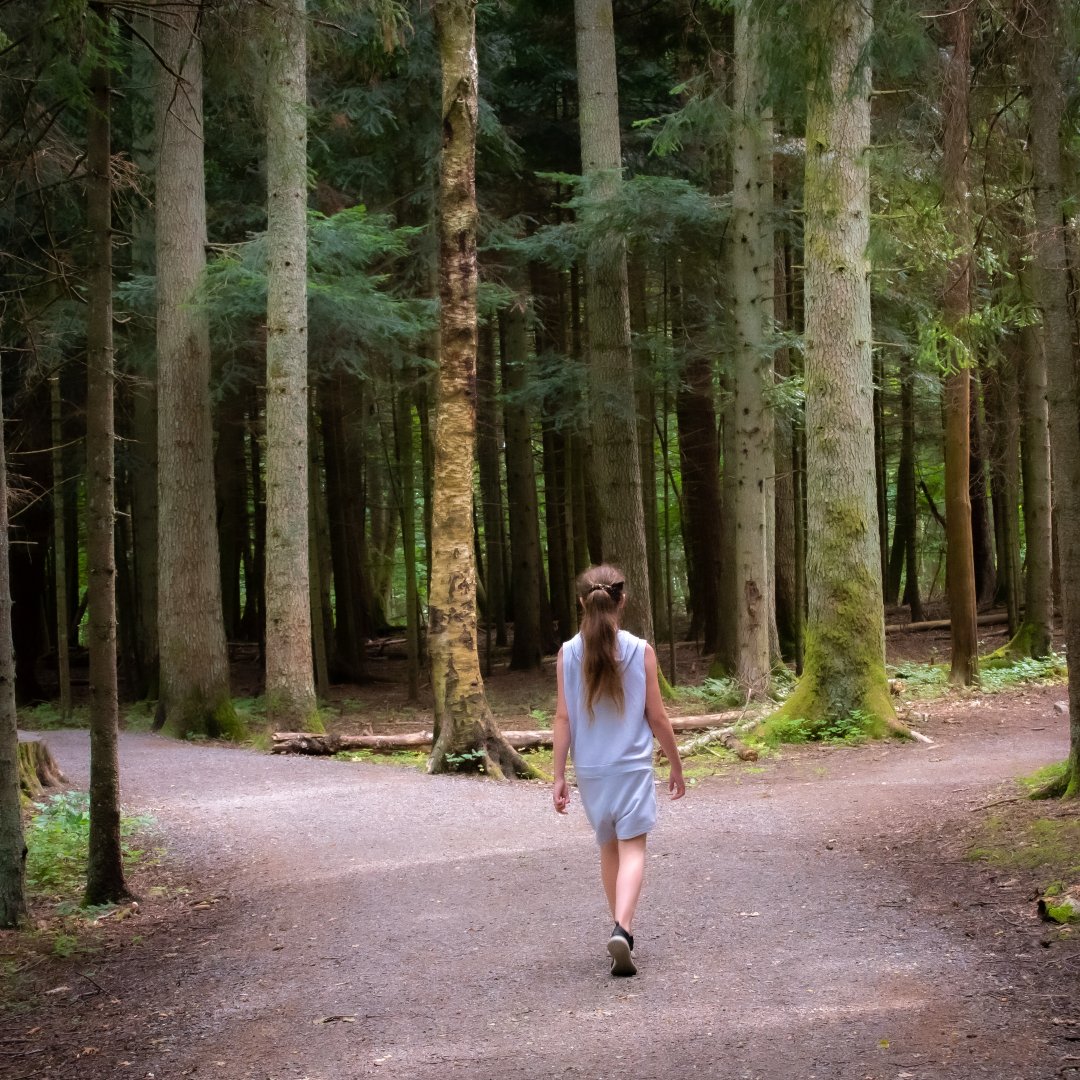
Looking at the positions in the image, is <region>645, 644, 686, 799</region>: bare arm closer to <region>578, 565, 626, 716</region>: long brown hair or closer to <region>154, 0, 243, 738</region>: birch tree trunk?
<region>578, 565, 626, 716</region>: long brown hair

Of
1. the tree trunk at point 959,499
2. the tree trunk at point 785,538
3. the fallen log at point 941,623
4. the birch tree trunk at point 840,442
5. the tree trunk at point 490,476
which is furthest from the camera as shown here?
the tree trunk at point 490,476

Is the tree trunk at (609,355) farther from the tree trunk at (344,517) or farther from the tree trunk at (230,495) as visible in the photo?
the tree trunk at (230,495)

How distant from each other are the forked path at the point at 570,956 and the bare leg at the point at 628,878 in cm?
28

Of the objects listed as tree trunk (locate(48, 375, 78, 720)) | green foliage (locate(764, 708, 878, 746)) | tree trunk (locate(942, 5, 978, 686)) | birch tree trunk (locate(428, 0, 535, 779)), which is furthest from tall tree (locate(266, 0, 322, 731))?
tree trunk (locate(942, 5, 978, 686))

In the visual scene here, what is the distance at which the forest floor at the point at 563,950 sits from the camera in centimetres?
421

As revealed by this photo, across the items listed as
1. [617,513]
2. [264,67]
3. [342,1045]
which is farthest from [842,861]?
[617,513]

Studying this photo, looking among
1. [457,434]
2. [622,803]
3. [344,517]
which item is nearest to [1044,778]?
[622,803]

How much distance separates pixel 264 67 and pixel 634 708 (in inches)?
195

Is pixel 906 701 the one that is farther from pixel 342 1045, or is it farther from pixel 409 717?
pixel 342 1045

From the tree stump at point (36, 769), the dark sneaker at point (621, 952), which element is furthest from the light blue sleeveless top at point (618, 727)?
the tree stump at point (36, 769)

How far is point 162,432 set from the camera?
15.8 metres

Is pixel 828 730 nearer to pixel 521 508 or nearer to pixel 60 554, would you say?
pixel 521 508

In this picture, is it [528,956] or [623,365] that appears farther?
[623,365]

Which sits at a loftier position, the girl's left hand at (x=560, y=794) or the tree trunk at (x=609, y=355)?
the tree trunk at (x=609, y=355)
